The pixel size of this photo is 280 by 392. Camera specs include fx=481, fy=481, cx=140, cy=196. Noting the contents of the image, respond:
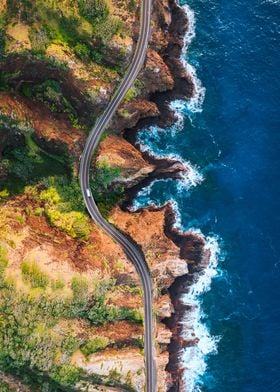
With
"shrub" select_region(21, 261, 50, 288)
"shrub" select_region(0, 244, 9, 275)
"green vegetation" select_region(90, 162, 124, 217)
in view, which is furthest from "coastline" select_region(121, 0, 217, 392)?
"shrub" select_region(0, 244, 9, 275)

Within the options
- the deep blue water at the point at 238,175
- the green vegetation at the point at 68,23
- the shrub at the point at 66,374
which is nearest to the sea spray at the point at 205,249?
the deep blue water at the point at 238,175

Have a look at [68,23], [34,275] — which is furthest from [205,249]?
[68,23]

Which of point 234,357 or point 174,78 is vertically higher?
point 174,78

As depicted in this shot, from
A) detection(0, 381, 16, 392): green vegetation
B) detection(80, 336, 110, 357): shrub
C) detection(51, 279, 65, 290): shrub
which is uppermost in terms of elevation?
detection(51, 279, 65, 290): shrub

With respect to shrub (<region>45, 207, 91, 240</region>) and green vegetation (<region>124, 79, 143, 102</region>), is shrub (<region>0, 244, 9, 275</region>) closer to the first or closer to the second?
shrub (<region>45, 207, 91, 240</region>)

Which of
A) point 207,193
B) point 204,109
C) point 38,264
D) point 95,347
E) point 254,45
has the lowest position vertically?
point 95,347

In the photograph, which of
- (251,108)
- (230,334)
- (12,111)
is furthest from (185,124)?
(230,334)

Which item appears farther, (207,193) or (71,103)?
(207,193)

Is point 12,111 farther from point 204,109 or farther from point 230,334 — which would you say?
point 230,334
